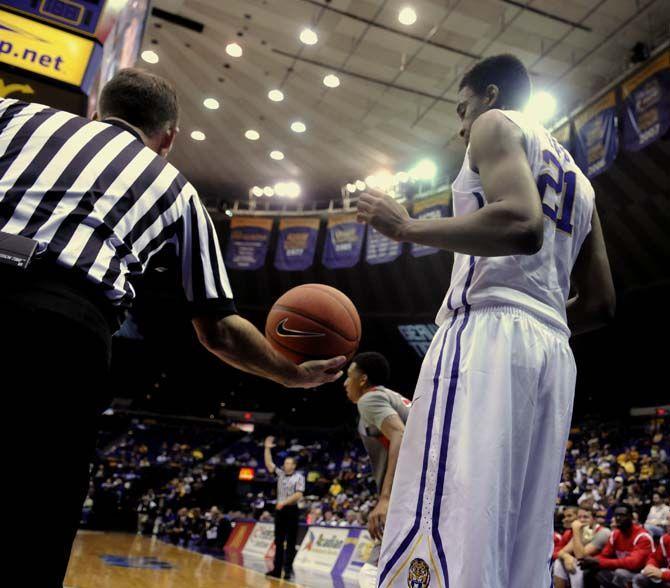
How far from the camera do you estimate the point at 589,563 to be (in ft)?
22.4

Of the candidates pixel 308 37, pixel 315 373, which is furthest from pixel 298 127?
pixel 315 373

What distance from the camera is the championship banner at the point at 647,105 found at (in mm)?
10109

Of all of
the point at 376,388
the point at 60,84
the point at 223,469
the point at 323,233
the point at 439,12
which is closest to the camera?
the point at 60,84

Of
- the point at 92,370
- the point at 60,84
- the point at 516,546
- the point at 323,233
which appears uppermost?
the point at 323,233

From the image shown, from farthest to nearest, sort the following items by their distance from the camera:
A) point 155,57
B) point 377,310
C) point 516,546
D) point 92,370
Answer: point 377,310 → point 155,57 → point 516,546 → point 92,370

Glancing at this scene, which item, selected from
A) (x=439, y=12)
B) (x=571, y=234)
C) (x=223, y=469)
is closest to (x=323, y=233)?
(x=439, y=12)

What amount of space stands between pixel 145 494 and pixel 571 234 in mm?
21742

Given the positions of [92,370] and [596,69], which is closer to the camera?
[92,370]

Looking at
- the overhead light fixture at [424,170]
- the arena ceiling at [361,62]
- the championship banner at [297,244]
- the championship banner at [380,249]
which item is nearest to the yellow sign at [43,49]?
the arena ceiling at [361,62]

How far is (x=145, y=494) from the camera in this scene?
2116 centimetres

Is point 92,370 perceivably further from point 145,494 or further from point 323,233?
point 145,494

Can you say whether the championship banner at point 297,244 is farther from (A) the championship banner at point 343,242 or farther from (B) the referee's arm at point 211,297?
(B) the referee's arm at point 211,297

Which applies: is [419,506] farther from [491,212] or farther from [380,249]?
[380,249]

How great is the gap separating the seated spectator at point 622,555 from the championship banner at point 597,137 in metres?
6.66
